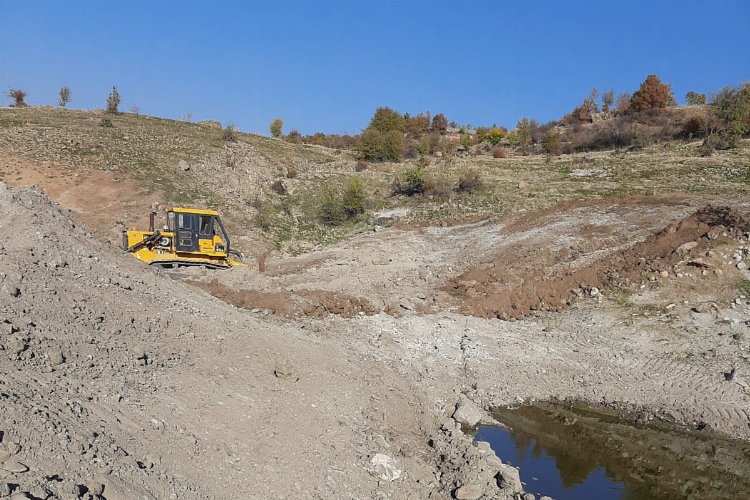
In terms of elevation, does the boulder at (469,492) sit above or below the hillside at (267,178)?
below

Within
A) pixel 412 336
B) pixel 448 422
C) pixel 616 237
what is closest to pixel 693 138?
pixel 616 237

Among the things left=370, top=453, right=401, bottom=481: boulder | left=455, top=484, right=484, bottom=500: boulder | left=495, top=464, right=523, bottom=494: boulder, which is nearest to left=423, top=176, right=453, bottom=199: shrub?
left=495, top=464, right=523, bottom=494: boulder

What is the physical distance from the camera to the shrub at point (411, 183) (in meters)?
32.4

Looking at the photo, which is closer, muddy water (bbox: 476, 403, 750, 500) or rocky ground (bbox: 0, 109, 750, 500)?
rocky ground (bbox: 0, 109, 750, 500)

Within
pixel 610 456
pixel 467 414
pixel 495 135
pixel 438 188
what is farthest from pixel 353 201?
pixel 495 135

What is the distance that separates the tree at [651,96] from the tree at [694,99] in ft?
10.4

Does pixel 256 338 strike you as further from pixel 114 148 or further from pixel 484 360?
pixel 114 148

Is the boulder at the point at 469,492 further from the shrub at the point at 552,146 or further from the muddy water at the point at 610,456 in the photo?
the shrub at the point at 552,146

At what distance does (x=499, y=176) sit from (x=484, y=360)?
23.2m

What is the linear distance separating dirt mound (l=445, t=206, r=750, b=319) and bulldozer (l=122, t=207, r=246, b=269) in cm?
790

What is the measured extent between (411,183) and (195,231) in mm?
15672

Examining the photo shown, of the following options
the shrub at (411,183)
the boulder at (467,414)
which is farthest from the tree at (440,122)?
the boulder at (467,414)

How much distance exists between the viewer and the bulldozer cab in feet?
63.7

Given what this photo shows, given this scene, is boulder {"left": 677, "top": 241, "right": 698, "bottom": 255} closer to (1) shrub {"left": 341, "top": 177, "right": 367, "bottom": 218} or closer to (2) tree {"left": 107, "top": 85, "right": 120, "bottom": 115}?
(1) shrub {"left": 341, "top": 177, "right": 367, "bottom": 218}
